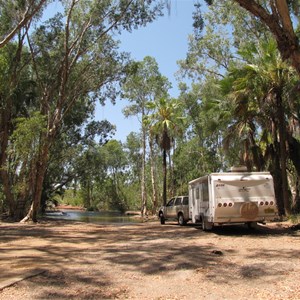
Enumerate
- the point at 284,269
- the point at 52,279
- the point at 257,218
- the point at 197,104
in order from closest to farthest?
the point at 52,279 < the point at 284,269 < the point at 257,218 < the point at 197,104

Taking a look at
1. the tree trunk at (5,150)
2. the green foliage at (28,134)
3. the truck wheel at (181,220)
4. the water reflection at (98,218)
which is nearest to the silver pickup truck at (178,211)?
the truck wheel at (181,220)

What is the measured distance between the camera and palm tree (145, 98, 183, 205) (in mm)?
32487

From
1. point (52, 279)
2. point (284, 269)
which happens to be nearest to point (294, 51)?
point (284, 269)

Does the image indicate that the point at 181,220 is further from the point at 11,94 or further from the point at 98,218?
the point at 98,218

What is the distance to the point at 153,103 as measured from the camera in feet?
112

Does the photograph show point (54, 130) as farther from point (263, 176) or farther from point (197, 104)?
point (197, 104)

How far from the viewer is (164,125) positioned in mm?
32688

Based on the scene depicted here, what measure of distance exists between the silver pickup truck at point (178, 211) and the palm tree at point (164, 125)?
31.4 feet

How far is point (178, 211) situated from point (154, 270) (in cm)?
1317

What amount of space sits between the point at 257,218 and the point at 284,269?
276 inches

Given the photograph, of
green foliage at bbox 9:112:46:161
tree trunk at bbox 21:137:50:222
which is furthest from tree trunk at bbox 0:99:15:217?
tree trunk at bbox 21:137:50:222

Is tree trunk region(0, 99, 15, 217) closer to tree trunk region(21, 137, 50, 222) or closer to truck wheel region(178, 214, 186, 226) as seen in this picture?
tree trunk region(21, 137, 50, 222)

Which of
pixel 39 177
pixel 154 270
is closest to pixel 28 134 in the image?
pixel 39 177

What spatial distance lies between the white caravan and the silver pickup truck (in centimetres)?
512
